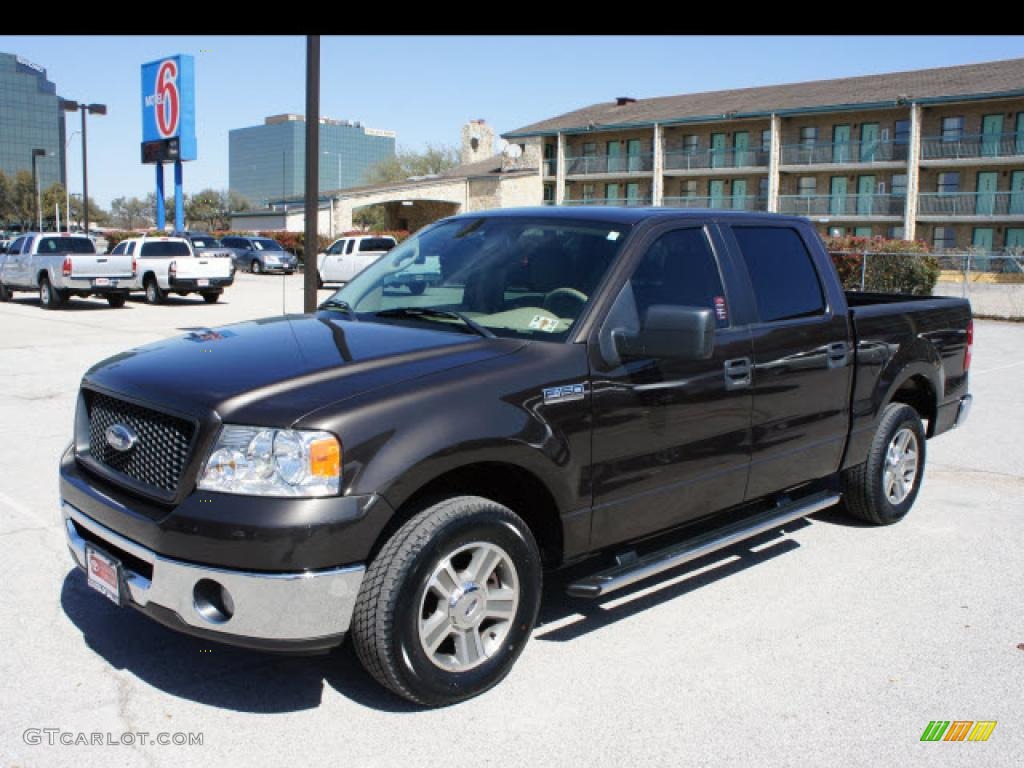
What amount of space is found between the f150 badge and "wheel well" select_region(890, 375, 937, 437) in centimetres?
328

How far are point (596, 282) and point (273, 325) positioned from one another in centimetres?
156

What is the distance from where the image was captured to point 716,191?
54.7 metres

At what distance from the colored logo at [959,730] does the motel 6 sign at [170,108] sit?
39.0 metres

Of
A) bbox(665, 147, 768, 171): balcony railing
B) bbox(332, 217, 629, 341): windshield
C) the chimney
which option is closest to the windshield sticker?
bbox(332, 217, 629, 341): windshield

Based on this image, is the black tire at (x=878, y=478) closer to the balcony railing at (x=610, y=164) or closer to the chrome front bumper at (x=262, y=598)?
the chrome front bumper at (x=262, y=598)

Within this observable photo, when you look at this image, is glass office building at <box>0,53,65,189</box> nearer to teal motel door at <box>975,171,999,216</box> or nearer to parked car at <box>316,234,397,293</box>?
parked car at <box>316,234,397,293</box>

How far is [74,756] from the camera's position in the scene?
326 centimetres

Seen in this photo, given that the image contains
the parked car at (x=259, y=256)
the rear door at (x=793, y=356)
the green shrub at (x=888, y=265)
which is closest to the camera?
the rear door at (x=793, y=356)

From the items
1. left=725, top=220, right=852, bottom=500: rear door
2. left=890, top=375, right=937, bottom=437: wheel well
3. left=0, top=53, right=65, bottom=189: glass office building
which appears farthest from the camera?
left=0, top=53, right=65, bottom=189: glass office building

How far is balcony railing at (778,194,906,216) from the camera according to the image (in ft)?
157

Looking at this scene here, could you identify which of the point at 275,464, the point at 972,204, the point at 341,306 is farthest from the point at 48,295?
the point at 972,204

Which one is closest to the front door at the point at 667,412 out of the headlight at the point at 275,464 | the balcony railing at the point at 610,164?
the headlight at the point at 275,464

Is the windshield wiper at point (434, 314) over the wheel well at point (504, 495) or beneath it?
over

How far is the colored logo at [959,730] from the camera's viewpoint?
139 inches
